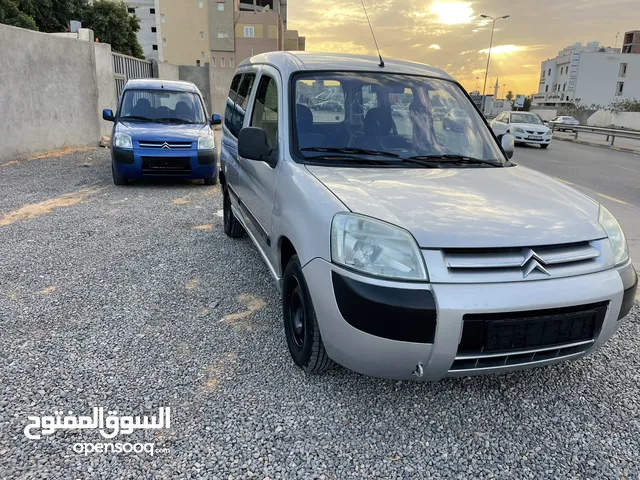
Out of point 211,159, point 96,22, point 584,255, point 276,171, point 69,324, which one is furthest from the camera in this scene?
point 96,22

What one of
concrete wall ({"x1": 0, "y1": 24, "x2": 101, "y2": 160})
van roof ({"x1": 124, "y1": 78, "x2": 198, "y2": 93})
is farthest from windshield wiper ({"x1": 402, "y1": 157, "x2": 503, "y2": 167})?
concrete wall ({"x1": 0, "y1": 24, "x2": 101, "y2": 160})

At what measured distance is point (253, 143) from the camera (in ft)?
10.4

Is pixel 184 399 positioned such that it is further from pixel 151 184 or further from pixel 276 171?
pixel 151 184

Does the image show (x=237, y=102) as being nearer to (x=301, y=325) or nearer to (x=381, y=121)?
(x=381, y=121)

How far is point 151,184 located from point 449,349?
7569 mm

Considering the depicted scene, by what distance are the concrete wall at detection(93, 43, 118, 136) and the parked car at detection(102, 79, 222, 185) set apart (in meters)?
5.23

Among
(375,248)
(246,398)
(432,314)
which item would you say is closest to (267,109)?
(375,248)

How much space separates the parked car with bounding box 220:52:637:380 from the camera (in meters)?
2.13

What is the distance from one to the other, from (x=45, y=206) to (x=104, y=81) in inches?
330

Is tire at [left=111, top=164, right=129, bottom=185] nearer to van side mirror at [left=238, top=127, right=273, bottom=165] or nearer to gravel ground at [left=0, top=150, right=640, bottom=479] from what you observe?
gravel ground at [left=0, top=150, right=640, bottom=479]

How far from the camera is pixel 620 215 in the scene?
7027 mm

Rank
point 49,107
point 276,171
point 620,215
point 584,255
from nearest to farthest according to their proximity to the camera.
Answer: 1. point 584,255
2. point 276,171
3. point 620,215
4. point 49,107

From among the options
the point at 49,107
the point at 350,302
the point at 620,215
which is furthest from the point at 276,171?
the point at 49,107

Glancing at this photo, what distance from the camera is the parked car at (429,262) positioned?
2.13 metres
